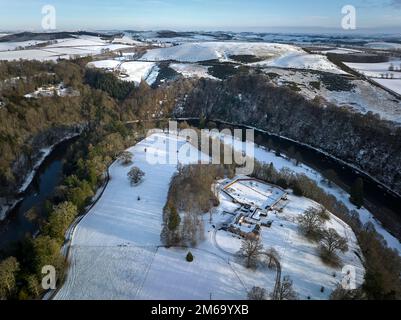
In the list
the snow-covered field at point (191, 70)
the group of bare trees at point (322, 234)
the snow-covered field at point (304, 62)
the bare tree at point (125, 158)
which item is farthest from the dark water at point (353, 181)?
the snow-covered field at point (304, 62)

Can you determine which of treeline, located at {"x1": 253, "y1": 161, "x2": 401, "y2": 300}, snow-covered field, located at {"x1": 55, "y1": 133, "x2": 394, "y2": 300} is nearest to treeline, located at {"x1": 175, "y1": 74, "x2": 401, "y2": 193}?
treeline, located at {"x1": 253, "y1": 161, "x2": 401, "y2": 300}

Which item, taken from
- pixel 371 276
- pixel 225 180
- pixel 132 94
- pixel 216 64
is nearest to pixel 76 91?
pixel 132 94

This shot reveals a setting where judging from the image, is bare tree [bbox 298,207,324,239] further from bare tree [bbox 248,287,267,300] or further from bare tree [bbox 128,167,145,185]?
bare tree [bbox 128,167,145,185]

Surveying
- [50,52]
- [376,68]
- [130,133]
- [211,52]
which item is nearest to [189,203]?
[130,133]

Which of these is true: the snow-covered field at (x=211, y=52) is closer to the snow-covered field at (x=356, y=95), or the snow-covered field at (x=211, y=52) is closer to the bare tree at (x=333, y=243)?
the snow-covered field at (x=356, y=95)
